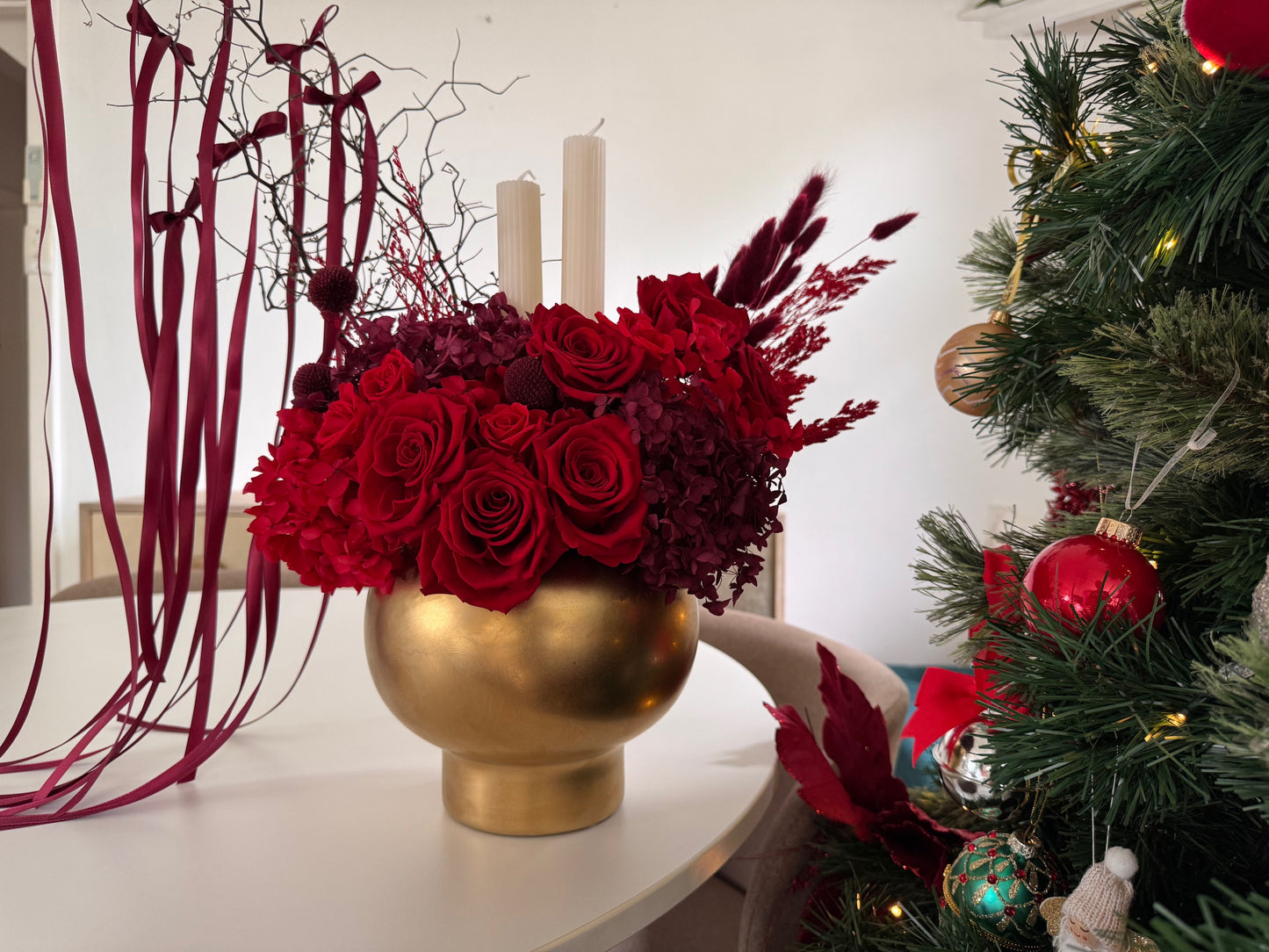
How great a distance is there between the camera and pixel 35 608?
116cm

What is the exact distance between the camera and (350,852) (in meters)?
0.55

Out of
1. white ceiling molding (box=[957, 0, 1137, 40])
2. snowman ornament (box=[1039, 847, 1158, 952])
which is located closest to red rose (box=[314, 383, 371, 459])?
snowman ornament (box=[1039, 847, 1158, 952])

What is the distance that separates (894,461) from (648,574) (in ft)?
9.31

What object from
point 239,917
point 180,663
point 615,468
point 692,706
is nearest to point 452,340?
point 615,468

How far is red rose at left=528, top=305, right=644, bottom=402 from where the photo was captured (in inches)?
18.9

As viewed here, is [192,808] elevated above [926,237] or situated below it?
below

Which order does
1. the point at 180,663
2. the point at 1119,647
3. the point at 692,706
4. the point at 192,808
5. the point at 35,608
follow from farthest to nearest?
the point at 35,608 → the point at 180,663 → the point at 692,706 → the point at 192,808 → the point at 1119,647

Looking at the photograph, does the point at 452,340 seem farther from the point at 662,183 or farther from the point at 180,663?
the point at 662,183

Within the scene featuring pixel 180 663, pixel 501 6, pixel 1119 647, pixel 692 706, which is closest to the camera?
pixel 1119 647

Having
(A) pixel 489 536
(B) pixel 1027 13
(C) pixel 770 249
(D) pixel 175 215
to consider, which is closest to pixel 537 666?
(A) pixel 489 536

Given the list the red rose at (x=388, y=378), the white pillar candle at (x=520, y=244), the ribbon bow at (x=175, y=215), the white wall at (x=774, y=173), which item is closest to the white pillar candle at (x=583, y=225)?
the white pillar candle at (x=520, y=244)

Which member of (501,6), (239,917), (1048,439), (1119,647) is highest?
(501,6)

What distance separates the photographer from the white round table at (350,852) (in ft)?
1.55

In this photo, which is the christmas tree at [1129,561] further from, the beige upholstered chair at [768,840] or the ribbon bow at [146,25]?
the ribbon bow at [146,25]
